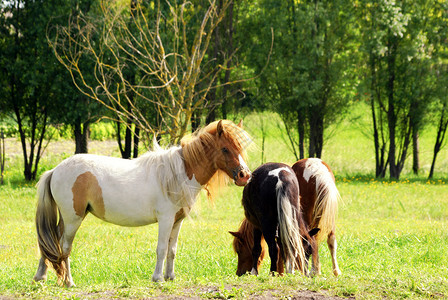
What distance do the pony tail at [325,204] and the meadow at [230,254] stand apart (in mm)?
604

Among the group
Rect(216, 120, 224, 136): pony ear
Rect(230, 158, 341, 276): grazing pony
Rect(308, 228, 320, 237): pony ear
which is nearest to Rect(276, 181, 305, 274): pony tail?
Rect(308, 228, 320, 237): pony ear

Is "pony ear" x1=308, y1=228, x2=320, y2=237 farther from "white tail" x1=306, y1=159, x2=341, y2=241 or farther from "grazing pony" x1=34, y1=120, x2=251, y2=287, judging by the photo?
"grazing pony" x1=34, y1=120, x2=251, y2=287

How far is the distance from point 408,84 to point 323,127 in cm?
364

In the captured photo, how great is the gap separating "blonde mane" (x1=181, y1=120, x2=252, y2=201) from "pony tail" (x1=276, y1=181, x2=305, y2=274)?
0.60m

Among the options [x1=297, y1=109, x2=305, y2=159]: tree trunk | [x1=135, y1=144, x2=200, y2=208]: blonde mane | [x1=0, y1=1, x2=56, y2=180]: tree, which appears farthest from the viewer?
[x1=297, y1=109, x2=305, y2=159]: tree trunk

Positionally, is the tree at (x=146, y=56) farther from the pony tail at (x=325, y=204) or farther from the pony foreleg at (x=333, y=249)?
the pony foreleg at (x=333, y=249)

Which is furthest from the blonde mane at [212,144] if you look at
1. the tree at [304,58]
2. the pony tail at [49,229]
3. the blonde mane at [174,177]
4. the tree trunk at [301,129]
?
the tree trunk at [301,129]

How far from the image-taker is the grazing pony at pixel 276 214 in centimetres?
532

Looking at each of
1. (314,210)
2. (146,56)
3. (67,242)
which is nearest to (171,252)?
(67,242)

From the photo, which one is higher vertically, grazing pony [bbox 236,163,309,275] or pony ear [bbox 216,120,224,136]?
pony ear [bbox 216,120,224,136]

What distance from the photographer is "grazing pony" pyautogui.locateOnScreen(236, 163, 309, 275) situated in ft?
17.4

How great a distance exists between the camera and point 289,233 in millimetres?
5266

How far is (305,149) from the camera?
22.5 m

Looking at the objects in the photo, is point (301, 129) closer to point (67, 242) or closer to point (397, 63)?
point (397, 63)
